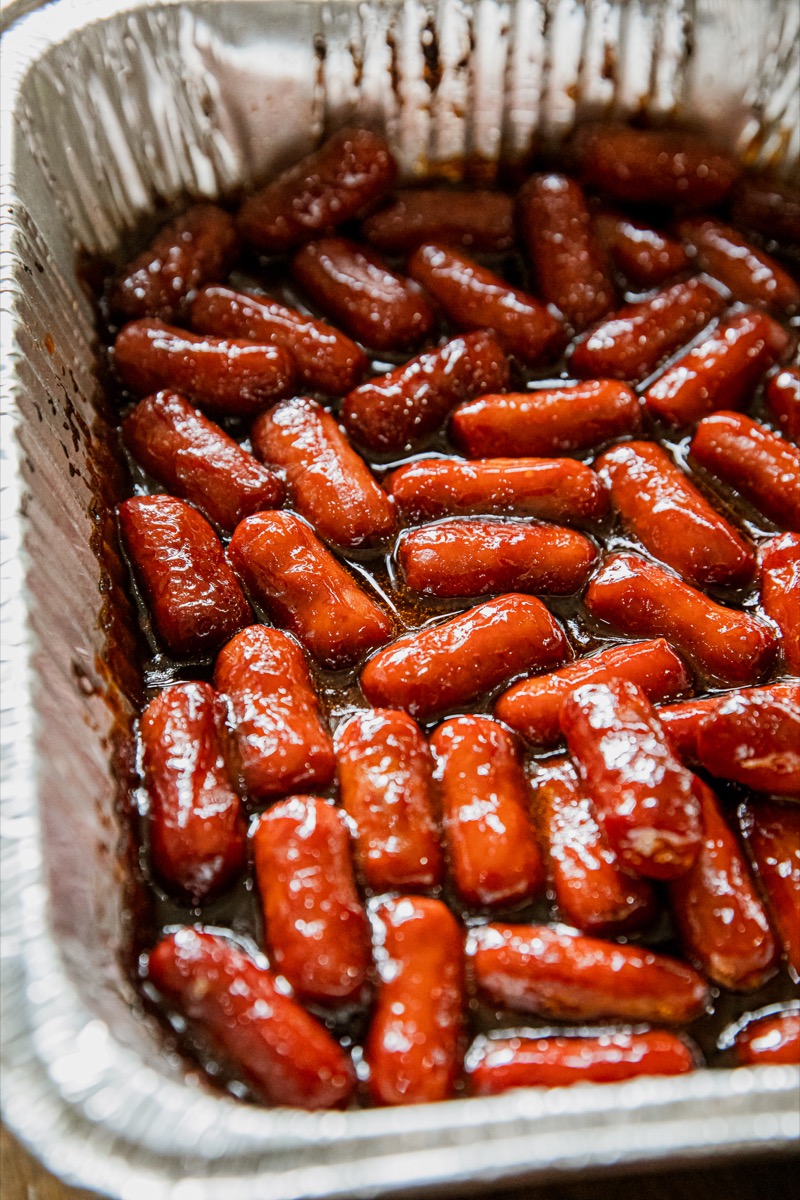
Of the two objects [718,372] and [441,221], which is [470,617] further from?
[441,221]

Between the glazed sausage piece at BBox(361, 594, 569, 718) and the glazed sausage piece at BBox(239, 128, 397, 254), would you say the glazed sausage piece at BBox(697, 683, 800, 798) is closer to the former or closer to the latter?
the glazed sausage piece at BBox(361, 594, 569, 718)

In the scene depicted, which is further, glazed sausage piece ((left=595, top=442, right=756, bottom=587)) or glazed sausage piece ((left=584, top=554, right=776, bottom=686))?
glazed sausage piece ((left=595, top=442, right=756, bottom=587))

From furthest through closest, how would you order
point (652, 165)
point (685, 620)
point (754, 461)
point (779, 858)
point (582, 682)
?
point (652, 165) → point (754, 461) → point (685, 620) → point (582, 682) → point (779, 858)

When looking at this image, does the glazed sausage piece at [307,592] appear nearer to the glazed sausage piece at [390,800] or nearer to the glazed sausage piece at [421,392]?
the glazed sausage piece at [390,800]

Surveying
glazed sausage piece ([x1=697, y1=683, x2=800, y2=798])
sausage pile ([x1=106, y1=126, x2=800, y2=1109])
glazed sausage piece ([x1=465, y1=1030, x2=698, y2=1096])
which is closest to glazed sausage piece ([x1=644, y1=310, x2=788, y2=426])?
sausage pile ([x1=106, y1=126, x2=800, y2=1109])

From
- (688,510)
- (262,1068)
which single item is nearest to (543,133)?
(688,510)

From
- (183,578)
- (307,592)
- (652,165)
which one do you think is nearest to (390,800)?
(307,592)

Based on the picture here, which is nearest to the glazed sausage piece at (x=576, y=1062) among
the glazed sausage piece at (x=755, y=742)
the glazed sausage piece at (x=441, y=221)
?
the glazed sausage piece at (x=755, y=742)

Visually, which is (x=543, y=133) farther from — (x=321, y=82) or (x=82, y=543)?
(x=82, y=543)
